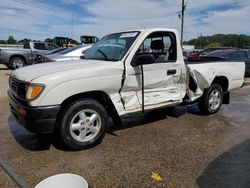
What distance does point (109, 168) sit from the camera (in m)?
3.60

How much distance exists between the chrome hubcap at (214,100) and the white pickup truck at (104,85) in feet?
1.34

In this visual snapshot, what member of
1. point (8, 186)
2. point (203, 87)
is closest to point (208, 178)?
point (8, 186)

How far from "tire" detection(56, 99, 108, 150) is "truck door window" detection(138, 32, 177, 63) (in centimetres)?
163

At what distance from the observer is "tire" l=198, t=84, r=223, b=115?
6.12 m

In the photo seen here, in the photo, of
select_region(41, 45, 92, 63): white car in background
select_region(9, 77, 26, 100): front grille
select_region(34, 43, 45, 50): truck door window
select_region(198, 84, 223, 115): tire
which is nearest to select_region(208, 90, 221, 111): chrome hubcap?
select_region(198, 84, 223, 115): tire

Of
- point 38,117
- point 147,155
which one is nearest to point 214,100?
point 147,155

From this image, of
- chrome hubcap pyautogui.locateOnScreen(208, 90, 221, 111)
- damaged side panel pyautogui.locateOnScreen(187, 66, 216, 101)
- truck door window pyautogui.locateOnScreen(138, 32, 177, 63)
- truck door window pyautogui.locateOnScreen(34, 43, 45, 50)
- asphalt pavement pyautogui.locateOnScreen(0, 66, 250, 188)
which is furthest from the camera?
truck door window pyautogui.locateOnScreen(34, 43, 45, 50)

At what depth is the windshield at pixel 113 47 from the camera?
4.63 meters

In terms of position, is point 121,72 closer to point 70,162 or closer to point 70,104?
point 70,104

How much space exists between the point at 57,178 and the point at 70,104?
1.47 meters

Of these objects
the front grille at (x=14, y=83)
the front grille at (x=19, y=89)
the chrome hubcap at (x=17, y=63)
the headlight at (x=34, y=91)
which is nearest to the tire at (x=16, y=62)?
the chrome hubcap at (x=17, y=63)

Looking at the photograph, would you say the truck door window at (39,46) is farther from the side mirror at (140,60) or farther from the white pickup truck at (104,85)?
the side mirror at (140,60)

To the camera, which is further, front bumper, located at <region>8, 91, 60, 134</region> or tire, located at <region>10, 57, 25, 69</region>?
tire, located at <region>10, 57, 25, 69</region>

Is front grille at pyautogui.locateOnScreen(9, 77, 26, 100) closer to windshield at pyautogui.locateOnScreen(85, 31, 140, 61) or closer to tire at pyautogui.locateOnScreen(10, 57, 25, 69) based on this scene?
windshield at pyautogui.locateOnScreen(85, 31, 140, 61)
